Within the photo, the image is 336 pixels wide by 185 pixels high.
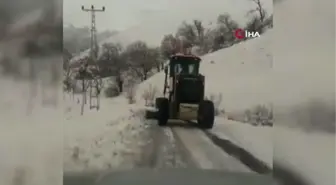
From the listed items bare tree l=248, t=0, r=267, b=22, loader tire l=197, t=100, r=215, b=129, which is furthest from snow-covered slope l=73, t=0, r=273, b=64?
loader tire l=197, t=100, r=215, b=129

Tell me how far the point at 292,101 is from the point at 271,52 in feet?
0.54

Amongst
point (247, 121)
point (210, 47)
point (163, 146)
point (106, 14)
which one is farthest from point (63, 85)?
point (247, 121)

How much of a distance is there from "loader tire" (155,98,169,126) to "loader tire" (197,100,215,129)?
0.33ft

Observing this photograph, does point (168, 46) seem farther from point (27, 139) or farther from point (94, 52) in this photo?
point (27, 139)

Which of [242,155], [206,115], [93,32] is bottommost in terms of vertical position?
[242,155]

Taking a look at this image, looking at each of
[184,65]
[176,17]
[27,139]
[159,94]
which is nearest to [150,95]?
[159,94]

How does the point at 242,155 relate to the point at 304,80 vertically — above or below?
below

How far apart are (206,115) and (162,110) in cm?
14

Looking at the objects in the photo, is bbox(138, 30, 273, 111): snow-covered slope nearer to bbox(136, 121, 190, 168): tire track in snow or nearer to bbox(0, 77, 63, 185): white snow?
bbox(136, 121, 190, 168): tire track in snow

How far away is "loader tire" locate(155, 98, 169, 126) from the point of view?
147 centimetres

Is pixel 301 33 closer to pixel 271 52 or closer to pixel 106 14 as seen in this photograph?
pixel 271 52

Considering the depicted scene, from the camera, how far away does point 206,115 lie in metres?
1.49

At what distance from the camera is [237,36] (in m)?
1.50

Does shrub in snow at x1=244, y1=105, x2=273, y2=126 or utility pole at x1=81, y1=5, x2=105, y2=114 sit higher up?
utility pole at x1=81, y1=5, x2=105, y2=114
